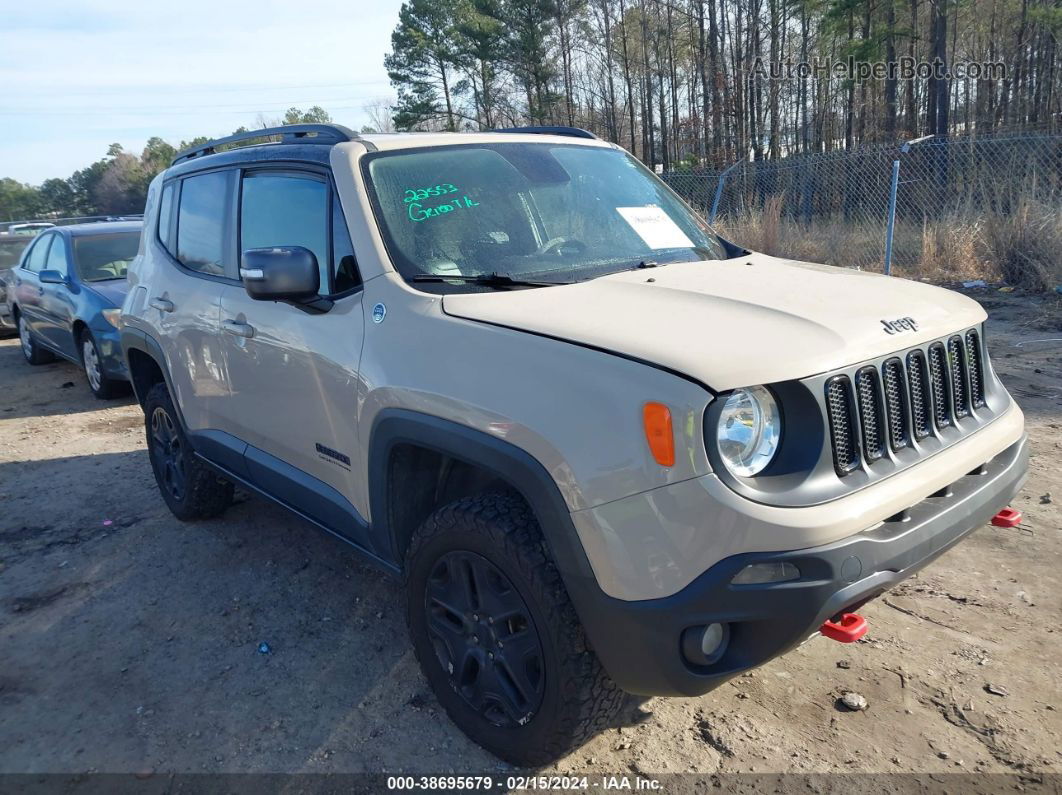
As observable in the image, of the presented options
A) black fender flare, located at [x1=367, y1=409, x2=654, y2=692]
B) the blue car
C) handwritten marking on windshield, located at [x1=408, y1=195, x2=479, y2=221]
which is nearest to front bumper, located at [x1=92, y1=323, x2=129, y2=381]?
the blue car

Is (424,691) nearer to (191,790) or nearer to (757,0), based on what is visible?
(191,790)

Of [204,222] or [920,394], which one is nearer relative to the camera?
[920,394]

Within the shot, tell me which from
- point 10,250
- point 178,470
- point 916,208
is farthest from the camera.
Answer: point 916,208

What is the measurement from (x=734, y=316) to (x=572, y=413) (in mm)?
601

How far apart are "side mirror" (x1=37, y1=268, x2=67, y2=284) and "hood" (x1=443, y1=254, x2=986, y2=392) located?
7.22m

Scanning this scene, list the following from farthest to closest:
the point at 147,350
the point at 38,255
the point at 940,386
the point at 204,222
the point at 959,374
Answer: the point at 38,255, the point at 147,350, the point at 204,222, the point at 959,374, the point at 940,386

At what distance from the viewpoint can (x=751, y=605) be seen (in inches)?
75.0

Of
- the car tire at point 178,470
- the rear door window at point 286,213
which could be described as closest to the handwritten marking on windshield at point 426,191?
the rear door window at point 286,213

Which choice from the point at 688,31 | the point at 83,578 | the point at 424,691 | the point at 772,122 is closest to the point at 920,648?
the point at 424,691

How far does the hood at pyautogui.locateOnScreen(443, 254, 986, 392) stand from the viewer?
2027 mm

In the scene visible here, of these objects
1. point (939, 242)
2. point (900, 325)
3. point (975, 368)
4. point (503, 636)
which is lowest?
point (939, 242)

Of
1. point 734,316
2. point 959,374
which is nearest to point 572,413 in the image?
point 734,316

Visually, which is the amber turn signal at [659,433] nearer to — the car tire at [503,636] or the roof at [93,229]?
the car tire at [503,636]

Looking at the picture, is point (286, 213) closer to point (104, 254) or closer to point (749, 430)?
point (749, 430)
